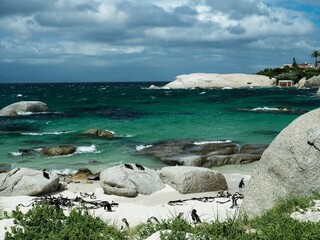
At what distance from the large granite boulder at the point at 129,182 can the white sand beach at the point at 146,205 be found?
0.75ft

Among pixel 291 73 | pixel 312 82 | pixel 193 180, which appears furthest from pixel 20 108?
pixel 291 73

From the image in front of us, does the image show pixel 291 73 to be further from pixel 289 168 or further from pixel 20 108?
pixel 289 168

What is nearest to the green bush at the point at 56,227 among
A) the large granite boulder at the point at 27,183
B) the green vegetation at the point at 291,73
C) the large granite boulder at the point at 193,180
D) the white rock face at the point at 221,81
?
the large granite boulder at the point at 27,183

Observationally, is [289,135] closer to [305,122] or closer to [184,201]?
[305,122]

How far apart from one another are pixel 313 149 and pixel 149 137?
23.4 metres

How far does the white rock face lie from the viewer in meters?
126

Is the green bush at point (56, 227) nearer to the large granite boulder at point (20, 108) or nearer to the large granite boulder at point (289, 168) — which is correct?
the large granite boulder at point (289, 168)

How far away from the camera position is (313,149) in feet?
32.0

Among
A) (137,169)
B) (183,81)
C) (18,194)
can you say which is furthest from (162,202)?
(183,81)

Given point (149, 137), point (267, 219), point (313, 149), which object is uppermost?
point (313, 149)

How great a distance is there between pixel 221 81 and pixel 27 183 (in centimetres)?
11397

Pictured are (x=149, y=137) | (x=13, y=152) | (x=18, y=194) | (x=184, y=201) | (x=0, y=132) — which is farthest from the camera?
(x=0, y=132)

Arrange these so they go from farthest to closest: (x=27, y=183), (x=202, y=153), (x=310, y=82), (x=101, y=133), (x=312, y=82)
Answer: (x=310, y=82)
(x=312, y=82)
(x=101, y=133)
(x=202, y=153)
(x=27, y=183)

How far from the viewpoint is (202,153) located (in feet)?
84.0
